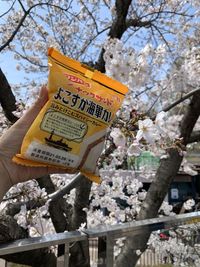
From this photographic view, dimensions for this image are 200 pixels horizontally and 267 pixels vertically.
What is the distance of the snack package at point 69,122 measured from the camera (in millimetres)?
1055

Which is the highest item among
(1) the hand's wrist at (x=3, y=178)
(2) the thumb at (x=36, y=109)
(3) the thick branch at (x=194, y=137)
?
(3) the thick branch at (x=194, y=137)

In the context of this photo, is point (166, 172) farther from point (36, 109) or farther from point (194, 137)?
point (36, 109)

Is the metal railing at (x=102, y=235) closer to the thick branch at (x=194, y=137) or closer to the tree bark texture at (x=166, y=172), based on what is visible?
the tree bark texture at (x=166, y=172)

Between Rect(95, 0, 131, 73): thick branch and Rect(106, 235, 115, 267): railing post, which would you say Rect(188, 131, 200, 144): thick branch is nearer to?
Rect(95, 0, 131, 73): thick branch

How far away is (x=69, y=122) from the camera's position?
1.08m

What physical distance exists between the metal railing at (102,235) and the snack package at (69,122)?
340 mm

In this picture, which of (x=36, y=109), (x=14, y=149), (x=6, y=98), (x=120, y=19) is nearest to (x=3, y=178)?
(x=14, y=149)

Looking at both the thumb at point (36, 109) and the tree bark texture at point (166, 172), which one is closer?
the thumb at point (36, 109)

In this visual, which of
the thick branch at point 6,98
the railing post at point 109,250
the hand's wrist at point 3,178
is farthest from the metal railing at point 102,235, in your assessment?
the thick branch at point 6,98

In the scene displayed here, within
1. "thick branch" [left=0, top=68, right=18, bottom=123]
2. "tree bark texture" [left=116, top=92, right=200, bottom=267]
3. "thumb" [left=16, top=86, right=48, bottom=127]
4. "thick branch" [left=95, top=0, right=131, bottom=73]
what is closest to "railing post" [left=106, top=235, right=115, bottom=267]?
"thumb" [left=16, top=86, right=48, bottom=127]

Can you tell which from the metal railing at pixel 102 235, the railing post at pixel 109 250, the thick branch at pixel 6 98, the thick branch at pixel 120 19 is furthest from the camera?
the thick branch at pixel 120 19

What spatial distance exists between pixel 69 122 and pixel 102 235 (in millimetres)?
687

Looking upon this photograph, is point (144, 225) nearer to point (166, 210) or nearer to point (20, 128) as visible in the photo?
point (20, 128)

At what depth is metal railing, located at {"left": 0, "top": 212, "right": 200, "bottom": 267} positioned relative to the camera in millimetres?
1279
